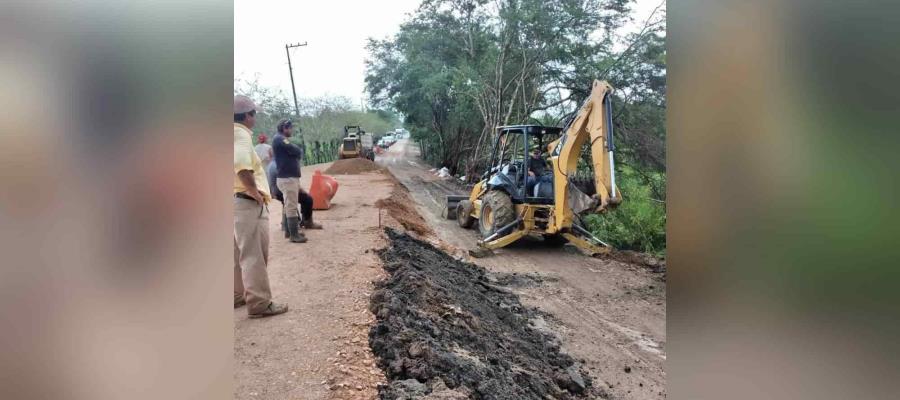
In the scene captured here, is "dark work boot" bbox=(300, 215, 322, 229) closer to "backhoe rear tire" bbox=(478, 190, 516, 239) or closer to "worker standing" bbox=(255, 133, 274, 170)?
"worker standing" bbox=(255, 133, 274, 170)

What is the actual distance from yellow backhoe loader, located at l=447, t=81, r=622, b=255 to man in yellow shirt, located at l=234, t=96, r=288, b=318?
513 centimetres

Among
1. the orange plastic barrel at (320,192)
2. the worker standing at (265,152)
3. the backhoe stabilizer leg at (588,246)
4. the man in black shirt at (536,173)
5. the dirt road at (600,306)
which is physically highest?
the worker standing at (265,152)

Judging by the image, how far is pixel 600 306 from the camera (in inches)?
255

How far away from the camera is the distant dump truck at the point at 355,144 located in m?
25.8

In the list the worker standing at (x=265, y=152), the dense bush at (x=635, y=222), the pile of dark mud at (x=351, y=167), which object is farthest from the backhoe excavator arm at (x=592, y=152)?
the pile of dark mud at (x=351, y=167)

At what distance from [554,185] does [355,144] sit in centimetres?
1879

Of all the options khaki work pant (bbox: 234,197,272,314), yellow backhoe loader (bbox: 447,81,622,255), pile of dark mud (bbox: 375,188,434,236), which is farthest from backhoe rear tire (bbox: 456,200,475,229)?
khaki work pant (bbox: 234,197,272,314)

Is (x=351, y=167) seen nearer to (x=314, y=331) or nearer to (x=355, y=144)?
(x=355, y=144)

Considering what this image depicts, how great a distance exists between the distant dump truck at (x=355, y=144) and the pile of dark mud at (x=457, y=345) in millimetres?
19916

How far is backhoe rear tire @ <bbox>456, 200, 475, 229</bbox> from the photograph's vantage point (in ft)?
38.8

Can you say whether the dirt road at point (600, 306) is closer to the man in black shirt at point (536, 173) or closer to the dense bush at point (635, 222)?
the man in black shirt at point (536, 173)

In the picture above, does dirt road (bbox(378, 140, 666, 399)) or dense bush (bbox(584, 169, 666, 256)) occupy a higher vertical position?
dense bush (bbox(584, 169, 666, 256))
